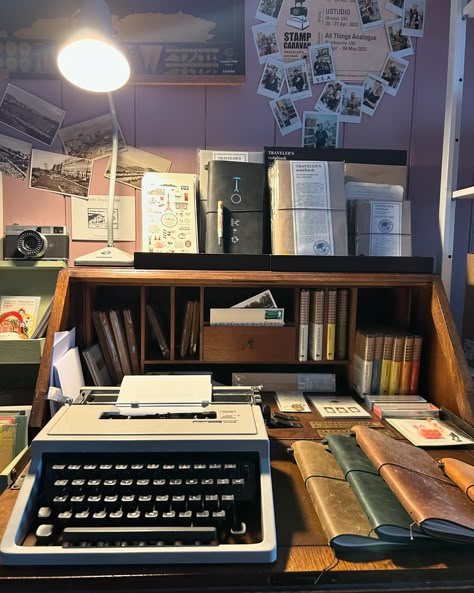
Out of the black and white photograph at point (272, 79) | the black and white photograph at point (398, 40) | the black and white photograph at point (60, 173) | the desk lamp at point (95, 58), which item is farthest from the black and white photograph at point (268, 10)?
the black and white photograph at point (60, 173)

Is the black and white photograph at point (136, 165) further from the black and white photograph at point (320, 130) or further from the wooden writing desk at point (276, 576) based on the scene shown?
the wooden writing desk at point (276, 576)

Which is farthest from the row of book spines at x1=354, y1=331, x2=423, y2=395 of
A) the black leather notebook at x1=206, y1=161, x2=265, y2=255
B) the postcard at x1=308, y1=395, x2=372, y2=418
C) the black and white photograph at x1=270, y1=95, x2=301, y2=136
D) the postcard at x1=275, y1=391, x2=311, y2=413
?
the black and white photograph at x1=270, y1=95, x2=301, y2=136

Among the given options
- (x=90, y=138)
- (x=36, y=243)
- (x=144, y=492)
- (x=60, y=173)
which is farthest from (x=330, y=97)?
(x=144, y=492)

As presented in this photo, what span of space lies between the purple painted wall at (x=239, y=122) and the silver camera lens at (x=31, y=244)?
0.22m

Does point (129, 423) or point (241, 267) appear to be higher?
point (241, 267)

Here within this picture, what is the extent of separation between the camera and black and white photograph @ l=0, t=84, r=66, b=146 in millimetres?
1408

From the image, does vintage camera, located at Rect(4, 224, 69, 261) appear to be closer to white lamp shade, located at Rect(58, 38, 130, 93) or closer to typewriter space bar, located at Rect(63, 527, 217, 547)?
white lamp shade, located at Rect(58, 38, 130, 93)

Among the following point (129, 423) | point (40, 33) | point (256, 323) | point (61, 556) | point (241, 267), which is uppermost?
point (40, 33)

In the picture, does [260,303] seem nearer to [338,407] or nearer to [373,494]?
[338,407]

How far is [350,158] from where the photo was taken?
141 cm

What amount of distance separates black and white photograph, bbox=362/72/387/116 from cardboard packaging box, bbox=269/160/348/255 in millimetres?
375

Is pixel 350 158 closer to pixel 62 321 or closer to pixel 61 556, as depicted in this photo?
pixel 62 321

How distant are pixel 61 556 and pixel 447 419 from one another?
91 centimetres

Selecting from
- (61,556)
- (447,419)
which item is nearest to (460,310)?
(447,419)
